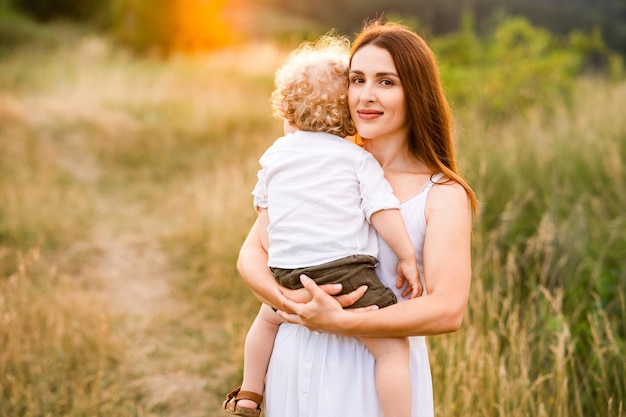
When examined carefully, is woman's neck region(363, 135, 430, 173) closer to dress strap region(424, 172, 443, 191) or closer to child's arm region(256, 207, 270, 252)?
dress strap region(424, 172, 443, 191)

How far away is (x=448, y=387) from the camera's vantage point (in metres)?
2.93

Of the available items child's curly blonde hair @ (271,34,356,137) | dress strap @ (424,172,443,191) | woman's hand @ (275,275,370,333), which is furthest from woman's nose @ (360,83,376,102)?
woman's hand @ (275,275,370,333)

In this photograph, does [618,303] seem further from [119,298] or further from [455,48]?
[455,48]

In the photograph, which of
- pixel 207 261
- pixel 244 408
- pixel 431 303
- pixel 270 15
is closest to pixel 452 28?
pixel 270 15

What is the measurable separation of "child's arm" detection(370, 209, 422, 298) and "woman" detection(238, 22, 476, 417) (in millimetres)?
39

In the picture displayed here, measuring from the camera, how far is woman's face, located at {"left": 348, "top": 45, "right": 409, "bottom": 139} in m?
1.92

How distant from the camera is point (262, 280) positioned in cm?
198

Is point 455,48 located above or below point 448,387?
above

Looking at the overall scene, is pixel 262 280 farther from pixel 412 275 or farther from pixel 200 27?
pixel 200 27

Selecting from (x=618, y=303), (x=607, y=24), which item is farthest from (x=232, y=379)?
(x=607, y=24)

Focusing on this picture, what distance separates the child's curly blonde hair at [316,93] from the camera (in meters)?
1.99

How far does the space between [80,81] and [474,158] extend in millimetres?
9269

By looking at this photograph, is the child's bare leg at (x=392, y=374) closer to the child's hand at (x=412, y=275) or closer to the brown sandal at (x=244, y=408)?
the child's hand at (x=412, y=275)

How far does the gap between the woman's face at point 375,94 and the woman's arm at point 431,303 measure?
12.8 inches
